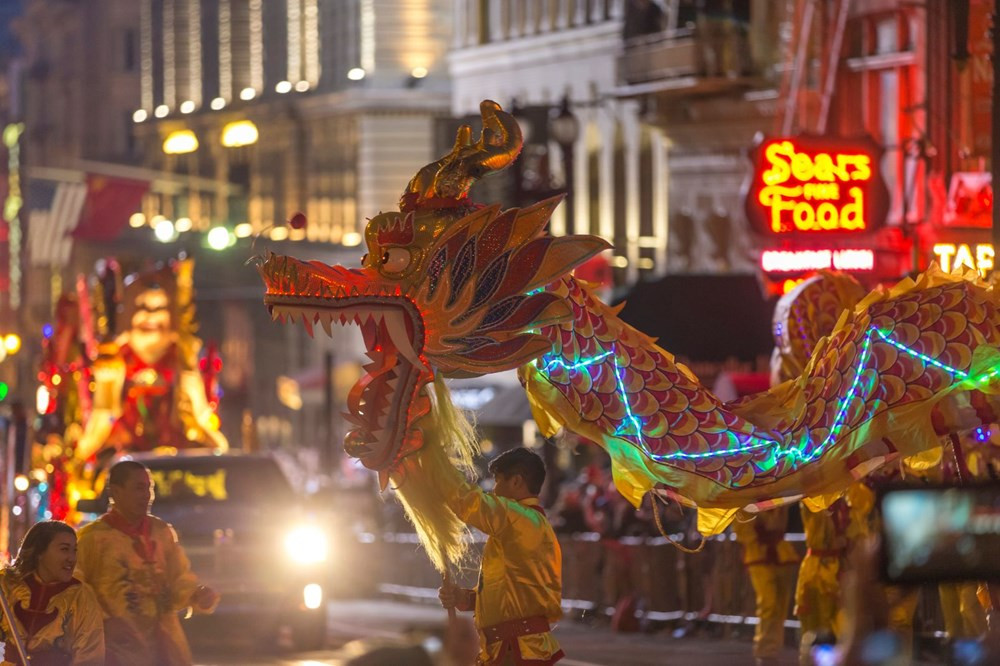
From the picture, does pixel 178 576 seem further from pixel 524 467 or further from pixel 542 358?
pixel 542 358

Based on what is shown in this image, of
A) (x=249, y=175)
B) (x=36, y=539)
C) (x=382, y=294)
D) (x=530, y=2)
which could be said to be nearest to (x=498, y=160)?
(x=382, y=294)

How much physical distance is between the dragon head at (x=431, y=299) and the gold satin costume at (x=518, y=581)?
812 millimetres

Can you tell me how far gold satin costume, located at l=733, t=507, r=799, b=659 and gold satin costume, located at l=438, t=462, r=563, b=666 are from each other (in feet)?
20.3

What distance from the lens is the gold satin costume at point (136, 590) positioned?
1155 cm

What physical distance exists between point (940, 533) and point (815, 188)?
1975 cm

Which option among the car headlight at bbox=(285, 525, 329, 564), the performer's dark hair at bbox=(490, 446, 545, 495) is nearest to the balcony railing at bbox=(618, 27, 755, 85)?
the car headlight at bbox=(285, 525, 329, 564)

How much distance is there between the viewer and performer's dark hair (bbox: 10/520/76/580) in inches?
412

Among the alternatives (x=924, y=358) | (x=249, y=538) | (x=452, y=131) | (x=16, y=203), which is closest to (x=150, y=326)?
(x=249, y=538)

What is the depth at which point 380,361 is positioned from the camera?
9883mm

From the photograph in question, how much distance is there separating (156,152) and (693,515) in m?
53.2

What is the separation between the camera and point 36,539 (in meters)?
10.5

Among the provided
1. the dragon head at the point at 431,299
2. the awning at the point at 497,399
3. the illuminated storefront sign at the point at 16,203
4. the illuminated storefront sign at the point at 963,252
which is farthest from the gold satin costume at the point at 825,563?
the illuminated storefront sign at the point at 16,203

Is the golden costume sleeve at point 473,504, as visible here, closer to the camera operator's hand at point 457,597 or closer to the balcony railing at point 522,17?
the camera operator's hand at point 457,597

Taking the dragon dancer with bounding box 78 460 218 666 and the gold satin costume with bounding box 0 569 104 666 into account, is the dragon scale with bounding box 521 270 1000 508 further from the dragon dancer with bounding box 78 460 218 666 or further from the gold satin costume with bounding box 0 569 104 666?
the dragon dancer with bounding box 78 460 218 666
